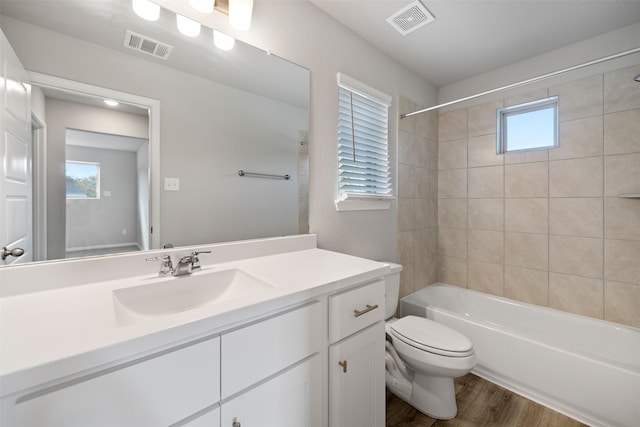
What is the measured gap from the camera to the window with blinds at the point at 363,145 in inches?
69.4

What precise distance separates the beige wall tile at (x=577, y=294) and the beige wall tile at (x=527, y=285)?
0.04m

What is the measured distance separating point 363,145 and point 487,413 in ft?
5.99

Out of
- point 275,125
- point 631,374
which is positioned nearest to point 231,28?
point 275,125

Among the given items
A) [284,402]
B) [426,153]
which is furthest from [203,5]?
[426,153]

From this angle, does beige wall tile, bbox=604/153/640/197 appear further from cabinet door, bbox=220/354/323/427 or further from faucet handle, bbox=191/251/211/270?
faucet handle, bbox=191/251/211/270

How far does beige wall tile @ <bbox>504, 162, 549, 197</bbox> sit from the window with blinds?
1.08 metres

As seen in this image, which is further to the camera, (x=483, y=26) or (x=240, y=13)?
(x=483, y=26)

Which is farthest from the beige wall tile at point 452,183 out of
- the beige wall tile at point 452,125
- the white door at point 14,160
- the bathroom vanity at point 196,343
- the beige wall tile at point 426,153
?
the white door at point 14,160

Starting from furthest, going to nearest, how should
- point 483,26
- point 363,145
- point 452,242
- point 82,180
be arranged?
point 452,242 < point 363,145 < point 483,26 < point 82,180

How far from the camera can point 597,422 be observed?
1.40m

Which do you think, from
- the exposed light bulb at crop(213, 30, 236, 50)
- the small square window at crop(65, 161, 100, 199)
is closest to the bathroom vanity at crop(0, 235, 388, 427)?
the small square window at crop(65, 161, 100, 199)

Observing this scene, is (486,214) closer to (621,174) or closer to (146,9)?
(621,174)

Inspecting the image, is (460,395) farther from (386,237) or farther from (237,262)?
(237,262)

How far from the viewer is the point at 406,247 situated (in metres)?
2.31
